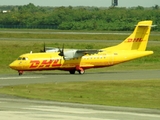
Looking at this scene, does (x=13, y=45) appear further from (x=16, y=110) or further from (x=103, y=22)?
(x=103, y=22)

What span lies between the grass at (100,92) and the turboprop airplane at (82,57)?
6239mm

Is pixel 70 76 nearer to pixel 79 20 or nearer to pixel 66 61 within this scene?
pixel 66 61

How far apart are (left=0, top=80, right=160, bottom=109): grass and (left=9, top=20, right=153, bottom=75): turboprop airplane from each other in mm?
6239

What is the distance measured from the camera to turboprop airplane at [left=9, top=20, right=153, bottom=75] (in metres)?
46.4

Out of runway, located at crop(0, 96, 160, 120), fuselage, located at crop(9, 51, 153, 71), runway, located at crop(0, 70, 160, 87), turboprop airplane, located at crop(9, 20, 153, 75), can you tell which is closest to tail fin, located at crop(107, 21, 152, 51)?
turboprop airplane, located at crop(9, 20, 153, 75)

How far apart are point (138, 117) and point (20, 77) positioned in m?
20.7

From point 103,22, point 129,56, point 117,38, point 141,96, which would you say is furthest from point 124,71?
point 103,22

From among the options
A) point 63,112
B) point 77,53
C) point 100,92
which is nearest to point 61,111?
point 63,112

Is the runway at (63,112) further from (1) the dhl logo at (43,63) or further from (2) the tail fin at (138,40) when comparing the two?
(2) the tail fin at (138,40)

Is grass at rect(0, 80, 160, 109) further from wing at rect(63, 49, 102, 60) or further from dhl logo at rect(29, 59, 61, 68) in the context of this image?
wing at rect(63, 49, 102, 60)

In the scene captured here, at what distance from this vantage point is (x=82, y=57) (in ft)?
158

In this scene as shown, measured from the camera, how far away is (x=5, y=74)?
4722 cm

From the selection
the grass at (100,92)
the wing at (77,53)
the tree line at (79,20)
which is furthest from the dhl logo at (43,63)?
the tree line at (79,20)

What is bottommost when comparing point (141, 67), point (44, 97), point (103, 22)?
point (103, 22)
